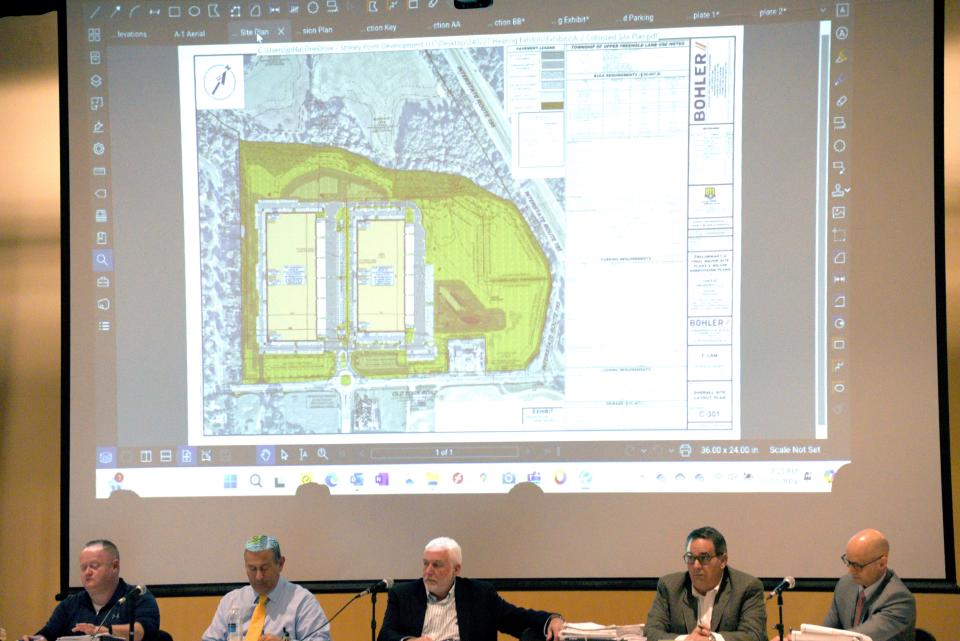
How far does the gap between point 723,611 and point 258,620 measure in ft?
6.71

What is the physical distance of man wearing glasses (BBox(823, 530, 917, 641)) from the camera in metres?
4.22

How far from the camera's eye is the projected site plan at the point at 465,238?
498 cm

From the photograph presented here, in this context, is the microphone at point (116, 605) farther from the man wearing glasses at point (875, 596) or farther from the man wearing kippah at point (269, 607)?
the man wearing glasses at point (875, 596)

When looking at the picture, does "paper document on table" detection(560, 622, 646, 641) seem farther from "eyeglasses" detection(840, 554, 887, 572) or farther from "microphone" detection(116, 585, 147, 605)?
"microphone" detection(116, 585, 147, 605)

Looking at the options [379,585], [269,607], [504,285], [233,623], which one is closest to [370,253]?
[504,285]

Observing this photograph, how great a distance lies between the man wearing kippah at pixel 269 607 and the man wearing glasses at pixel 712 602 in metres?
1.50

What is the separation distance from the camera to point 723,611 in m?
4.24

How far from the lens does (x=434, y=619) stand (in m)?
4.53

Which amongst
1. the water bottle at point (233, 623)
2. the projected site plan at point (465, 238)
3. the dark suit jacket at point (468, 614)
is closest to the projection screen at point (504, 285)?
the projected site plan at point (465, 238)

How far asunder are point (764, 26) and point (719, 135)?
1.88 ft

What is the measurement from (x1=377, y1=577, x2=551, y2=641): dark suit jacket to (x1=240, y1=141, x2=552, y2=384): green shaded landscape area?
3.63ft

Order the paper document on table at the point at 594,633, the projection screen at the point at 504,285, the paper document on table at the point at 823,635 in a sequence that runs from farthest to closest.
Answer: the projection screen at the point at 504,285
the paper document on table at the point at 594,633
the paper document on table at the point at 823,635

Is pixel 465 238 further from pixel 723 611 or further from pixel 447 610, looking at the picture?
pixel 723 611

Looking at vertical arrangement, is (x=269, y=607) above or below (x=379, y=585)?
below
